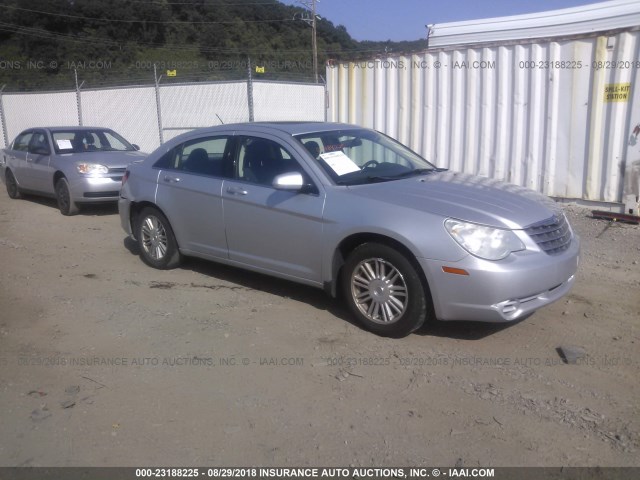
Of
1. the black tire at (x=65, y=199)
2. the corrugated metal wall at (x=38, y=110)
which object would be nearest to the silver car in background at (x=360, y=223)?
the black tire at (x=65, y=199)

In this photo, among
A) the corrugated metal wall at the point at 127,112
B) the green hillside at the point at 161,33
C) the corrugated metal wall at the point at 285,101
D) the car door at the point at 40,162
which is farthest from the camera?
the green hillside at the point at 161,33

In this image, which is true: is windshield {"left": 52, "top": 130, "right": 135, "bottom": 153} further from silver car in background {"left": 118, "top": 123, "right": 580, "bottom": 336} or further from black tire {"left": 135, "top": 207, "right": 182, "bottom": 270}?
silver car in background {"left": 118, "top": 123, "right": 580, "bottom": 336}

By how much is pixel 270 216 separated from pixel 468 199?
1.68m

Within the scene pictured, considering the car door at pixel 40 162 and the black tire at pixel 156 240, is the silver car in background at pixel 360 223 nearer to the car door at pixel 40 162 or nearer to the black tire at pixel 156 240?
the black tire at pixel 156 240

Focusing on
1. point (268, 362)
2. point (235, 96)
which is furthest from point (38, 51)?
point (268, 362)

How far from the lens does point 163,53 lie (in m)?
42.5

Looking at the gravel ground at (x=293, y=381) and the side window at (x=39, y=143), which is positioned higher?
the side window at (x=39, y=143)

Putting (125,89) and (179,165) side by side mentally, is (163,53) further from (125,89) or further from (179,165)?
(179,165)

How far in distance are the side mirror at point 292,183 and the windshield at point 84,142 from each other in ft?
23.0

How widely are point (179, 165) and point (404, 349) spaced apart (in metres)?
3.18

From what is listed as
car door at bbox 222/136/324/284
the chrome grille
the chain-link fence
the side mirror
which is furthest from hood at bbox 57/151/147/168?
the chrome grille

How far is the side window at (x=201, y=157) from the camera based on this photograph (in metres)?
6.02

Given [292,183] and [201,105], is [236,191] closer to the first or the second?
[292,183]

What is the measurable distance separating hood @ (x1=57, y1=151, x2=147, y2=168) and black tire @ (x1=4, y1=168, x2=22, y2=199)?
2.27m
